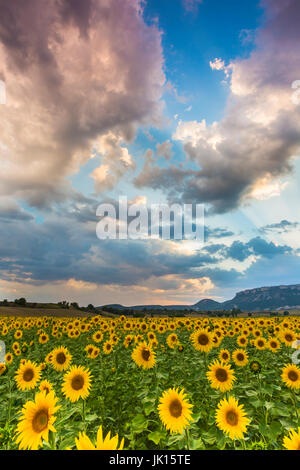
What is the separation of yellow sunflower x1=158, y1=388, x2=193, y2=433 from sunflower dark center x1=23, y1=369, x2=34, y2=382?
3.93 meters

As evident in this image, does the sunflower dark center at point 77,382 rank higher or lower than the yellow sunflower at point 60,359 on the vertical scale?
higher

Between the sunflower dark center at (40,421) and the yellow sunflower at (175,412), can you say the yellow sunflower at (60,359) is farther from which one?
the sunflower dark center at (40,421)

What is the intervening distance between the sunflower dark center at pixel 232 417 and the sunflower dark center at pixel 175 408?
2.72ft

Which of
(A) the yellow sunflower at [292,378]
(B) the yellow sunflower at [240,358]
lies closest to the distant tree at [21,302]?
(B) the yellow sunflower at [240,358]

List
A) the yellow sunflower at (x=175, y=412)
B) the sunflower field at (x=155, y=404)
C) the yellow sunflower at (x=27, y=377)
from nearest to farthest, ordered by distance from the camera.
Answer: the sunflower field at (x=155, y=404) < the yellow sunflower at (x=175, y=412) < the yellow sunflower at (x=27, y=377)

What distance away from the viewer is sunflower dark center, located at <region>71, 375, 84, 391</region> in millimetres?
5203

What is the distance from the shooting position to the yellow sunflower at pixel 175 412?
3.99 m

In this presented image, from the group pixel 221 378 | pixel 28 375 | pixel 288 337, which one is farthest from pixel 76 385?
pixel 288 337

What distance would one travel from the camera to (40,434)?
3.24 meters

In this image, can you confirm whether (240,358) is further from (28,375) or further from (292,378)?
(28,375)
